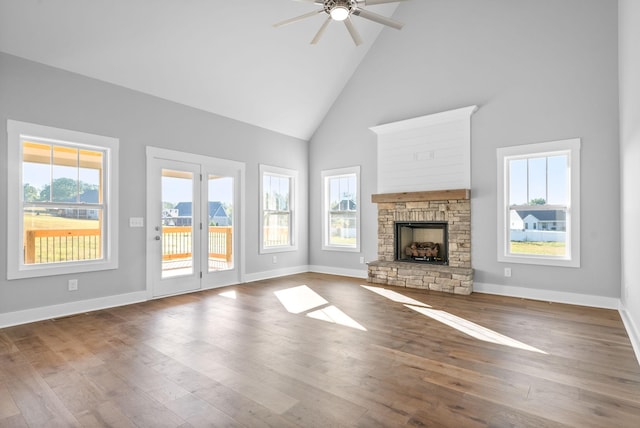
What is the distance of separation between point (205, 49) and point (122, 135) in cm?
168

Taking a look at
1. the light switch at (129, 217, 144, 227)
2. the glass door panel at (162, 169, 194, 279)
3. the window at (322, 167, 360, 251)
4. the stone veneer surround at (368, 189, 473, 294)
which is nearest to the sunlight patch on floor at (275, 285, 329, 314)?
the stone veneer surround at (368, 189, 473, 294)

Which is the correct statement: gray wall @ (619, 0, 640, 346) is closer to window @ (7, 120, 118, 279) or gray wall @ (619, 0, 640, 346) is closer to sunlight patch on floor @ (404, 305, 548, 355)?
sunlight patch on floor @ (404, 305, 548, 355)

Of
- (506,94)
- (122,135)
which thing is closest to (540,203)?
(506,94)

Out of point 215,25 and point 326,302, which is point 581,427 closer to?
point 326,302

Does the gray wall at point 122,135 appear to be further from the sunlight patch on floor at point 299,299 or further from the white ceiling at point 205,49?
the sunlight patch on floor at point 299,299

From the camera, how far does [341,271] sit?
7.03m

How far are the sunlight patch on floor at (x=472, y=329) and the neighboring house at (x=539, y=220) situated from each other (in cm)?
205

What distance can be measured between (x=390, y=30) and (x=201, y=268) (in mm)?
5446

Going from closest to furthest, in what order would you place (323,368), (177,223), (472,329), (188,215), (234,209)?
(323,368) → (472,329) → (177,223) → (188,215) → (234,209)

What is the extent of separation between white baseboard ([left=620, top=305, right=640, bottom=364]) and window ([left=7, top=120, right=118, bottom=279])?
575 cm

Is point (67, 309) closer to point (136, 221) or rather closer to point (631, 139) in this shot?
point (136, 221)

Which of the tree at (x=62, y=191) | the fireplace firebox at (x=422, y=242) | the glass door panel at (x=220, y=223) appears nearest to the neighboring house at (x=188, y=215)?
the glass door panel at (x=220, y=223)

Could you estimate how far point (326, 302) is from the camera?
4719mm

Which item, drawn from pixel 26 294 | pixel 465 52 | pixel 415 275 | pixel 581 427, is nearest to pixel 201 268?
pixel 26 294
